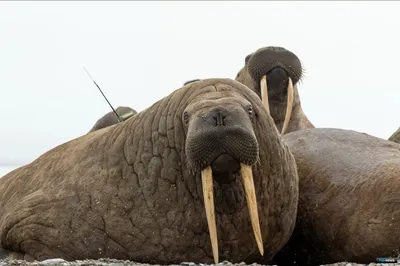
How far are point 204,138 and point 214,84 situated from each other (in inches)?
38.2

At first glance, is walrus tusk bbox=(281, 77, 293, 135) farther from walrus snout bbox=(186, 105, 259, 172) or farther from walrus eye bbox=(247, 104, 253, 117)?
walrus snout bbox=(186, 105, 259, 172)

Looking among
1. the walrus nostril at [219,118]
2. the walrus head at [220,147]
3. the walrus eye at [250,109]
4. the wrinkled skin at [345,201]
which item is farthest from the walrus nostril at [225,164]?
the wrinkled skin at [345,201]

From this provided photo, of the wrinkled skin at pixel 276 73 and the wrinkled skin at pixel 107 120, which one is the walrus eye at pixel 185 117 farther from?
the wrinkled skin at pixel 107 120

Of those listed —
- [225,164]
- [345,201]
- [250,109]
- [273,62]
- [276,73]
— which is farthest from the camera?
[276,73]

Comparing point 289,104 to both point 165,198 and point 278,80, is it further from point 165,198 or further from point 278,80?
point 165,198

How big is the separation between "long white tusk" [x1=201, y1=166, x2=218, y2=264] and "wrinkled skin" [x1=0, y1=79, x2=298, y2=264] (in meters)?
0.07

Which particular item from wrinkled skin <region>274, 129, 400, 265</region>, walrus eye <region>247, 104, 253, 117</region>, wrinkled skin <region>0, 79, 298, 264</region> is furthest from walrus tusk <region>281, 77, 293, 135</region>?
walrus eye <region>247, 104, 253, 117</region>

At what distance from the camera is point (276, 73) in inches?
383

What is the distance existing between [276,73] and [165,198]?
3.79 m

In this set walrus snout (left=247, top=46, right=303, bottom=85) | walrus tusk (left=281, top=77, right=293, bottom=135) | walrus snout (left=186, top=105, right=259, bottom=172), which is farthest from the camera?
walrus tusk (left=281, top=77, right=293, bottom=135)

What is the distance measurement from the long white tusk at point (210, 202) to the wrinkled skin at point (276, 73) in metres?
3.91

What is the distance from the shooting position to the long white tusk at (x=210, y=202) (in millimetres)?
5820

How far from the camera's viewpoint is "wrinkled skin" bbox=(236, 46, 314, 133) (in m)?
9.56

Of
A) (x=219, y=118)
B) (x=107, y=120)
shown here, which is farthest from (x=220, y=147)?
(x=107, y=120)
